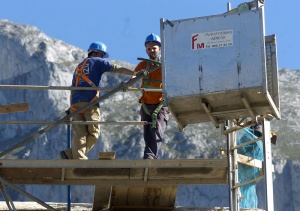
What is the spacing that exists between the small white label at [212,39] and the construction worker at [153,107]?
6.98 feet

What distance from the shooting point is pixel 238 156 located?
12250mm

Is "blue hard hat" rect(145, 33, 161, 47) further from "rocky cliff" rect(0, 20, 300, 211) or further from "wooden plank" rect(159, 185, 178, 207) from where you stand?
"rocky cliff" rect(0, 20, 300, 211)

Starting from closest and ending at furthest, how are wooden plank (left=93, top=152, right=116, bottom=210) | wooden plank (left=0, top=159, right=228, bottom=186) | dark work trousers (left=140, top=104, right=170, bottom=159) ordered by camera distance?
wooden plank (left=0, top=159, right=228, bottom=186)
dark work trousers (left=140, top=104, right=170, bottom=159)
wooden plank (left=93, top=152, right=116, bottom=210)

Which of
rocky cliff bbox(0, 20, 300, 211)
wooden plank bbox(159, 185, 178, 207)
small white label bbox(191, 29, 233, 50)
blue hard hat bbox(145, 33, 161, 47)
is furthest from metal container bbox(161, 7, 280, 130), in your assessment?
rocky cliff bbox(0, 20, 300, 211)

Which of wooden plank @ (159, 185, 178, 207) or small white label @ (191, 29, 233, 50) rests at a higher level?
small white label @ (191, 29, 233, 50)

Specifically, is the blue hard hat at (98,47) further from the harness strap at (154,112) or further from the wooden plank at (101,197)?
the wooden plank at (101,197)

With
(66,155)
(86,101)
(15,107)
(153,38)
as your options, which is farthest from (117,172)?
(153,38)

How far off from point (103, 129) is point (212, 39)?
131m

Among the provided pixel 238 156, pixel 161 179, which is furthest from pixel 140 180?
pixel 238 156

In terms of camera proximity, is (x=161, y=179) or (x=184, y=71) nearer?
(x=184, y=71)

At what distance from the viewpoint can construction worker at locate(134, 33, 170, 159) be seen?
12.7 metres

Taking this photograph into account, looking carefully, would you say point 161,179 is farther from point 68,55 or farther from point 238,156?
point 68,55

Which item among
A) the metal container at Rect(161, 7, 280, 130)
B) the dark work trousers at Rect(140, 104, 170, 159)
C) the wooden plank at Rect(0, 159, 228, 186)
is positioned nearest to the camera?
the metal container at Rect(161, 7, 280, 130)

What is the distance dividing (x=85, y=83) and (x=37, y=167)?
1.63m
